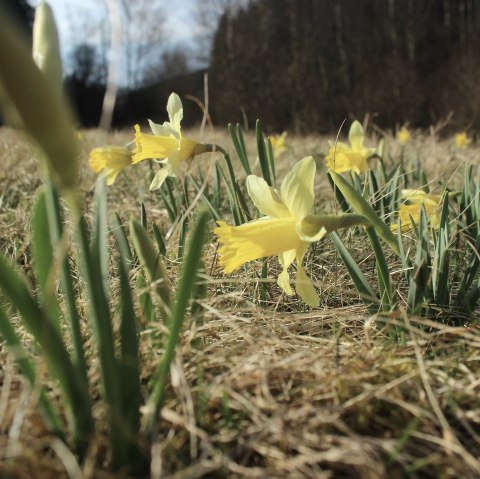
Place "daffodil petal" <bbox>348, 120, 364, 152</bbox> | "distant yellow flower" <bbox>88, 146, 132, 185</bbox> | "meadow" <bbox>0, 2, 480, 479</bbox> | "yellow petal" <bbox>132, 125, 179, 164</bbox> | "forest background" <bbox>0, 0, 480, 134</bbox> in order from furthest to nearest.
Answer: "forest background" <bbox>0, 0, 480, 134</bbox>, "daffodil petal" <bbox>348, 120, 364, 152</bbox>, "distant yellow flower" <bbox>88, 146, 132, 185</bbox>, "yellow petal" <bbox>132, 125, 179, 164</bbox>, "meadow" <bbox>0, 2, 480, 479</bbox>

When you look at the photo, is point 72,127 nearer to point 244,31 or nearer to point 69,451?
point 69,451

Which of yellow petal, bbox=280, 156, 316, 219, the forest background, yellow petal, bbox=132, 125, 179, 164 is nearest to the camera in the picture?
yellow petal, bbox=280, 156, 316, 219

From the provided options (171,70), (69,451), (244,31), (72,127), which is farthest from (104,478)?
(171,70)

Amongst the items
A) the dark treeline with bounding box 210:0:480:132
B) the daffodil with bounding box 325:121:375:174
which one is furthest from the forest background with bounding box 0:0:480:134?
the daffodil with bounding box 325:121:375:174

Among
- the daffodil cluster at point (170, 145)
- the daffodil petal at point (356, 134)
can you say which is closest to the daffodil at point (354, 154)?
the daffodil petal at point (356, 134)

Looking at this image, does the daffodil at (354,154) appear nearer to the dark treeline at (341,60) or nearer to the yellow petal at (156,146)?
the yellow petal at (156,146)

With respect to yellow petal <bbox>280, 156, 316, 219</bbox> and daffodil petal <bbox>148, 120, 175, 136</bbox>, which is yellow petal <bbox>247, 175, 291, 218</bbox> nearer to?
yellow petal <bbox>280, 156, 316, 219</bbox>

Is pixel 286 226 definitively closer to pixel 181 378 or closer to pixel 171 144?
pixel 181 378

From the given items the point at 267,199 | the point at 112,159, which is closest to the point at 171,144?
the point at 112,159
